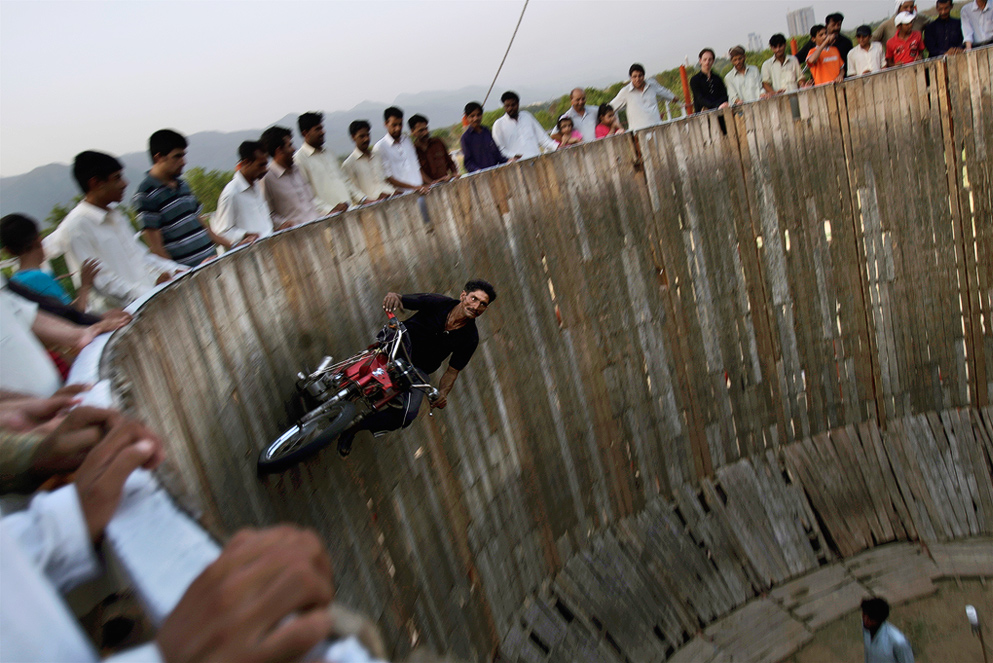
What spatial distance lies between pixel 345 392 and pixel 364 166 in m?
2.98

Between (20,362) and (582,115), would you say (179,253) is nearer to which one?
(20,362)

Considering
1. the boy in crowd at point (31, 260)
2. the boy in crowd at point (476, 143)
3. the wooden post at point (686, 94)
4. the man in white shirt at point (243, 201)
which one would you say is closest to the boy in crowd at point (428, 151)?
the boy in crowd at point (476, 143)

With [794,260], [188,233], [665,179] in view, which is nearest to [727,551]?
[794,260]

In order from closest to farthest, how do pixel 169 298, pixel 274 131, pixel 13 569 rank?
pixel 13 569 < pixel 169 298 < pixel 274 131

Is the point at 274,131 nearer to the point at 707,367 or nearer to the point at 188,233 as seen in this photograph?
the point at 188,233

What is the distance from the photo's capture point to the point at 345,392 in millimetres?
3740

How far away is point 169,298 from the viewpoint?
3.17m

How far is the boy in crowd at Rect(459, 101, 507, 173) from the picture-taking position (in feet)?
23.7

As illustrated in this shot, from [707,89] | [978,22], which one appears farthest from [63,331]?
[978,22]

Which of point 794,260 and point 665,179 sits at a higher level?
point 665,179

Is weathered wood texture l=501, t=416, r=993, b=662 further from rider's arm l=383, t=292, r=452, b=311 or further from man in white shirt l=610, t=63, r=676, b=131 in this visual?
man in white shirt l=610, t=63, r=676, b=131

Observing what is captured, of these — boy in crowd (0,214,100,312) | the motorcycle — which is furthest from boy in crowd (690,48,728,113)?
boy in crowd (0,214,100,312)

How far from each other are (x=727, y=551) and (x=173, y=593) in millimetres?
7885

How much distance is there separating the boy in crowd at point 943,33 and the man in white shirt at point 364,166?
675 centimetres
